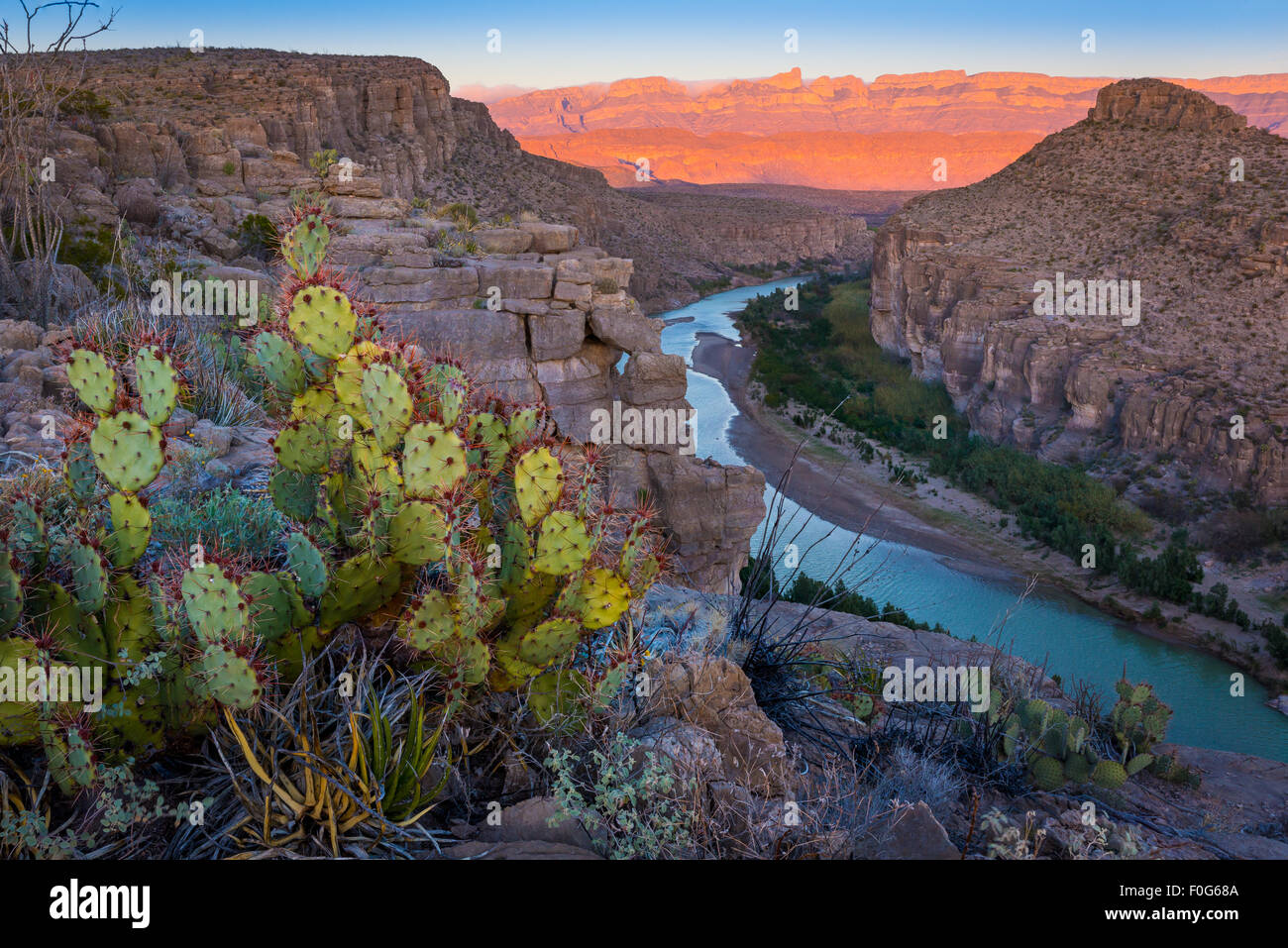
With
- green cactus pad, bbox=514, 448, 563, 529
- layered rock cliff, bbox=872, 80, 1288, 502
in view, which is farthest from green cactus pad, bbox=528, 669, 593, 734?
layered rock cliff, bbox=872, 80, 1288, 502

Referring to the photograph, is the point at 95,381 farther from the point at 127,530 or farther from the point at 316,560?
the point at 316,560

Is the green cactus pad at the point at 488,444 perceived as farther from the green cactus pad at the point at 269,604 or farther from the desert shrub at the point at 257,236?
the desert shrub at the point at 257,236

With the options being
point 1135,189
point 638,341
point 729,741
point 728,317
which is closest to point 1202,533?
point 638,341

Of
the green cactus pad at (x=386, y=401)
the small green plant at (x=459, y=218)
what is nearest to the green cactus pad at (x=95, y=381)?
the green cactus pad at (x=386, y=401)

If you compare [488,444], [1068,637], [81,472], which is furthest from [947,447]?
[81,472]

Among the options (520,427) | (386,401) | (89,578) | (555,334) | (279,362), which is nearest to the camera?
(89,578)

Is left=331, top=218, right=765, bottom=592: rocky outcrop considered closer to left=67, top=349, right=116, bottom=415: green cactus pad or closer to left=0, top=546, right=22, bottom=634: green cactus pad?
left=67, top=349, right=116, bottom=415: green cactus pad

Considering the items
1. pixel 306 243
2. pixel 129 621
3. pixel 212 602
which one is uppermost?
pixel 306 243
